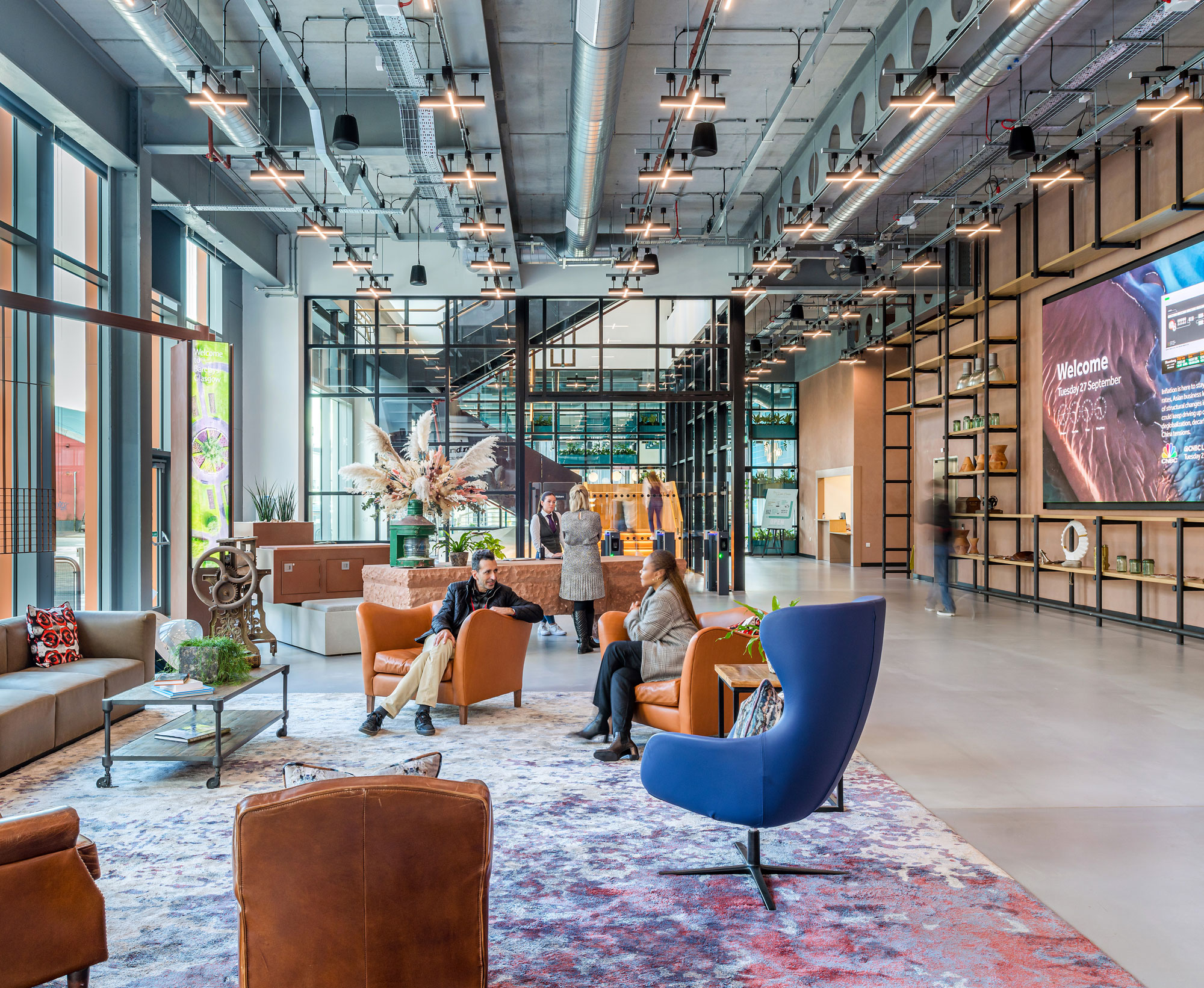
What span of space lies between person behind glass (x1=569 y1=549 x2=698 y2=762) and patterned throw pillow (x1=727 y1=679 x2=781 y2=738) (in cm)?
124

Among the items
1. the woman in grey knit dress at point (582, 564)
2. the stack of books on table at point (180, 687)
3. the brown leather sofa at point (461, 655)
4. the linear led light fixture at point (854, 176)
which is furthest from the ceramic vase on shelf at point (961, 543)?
the stack of books on table at point (180, 687)

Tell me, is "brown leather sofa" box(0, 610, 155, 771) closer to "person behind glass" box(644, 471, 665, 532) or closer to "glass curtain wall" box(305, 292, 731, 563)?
"person behind glass" box(644, 471, 665, 532)

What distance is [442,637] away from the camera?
5.41 metres

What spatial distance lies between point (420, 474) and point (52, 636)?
294 centimetres

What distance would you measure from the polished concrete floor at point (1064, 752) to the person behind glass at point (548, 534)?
1.35 ft

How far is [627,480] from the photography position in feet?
42.4

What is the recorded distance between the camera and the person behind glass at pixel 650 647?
A: 471 centimetres

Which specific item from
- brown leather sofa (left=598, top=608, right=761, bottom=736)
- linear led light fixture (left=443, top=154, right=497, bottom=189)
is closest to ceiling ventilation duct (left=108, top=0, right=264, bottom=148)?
linear led light fixture (left=443, top=154, right=497, bottom=189)

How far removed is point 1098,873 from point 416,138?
8495 millimetres

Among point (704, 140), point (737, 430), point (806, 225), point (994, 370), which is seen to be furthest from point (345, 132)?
point (994, 370)

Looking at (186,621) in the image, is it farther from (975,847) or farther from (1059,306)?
(1059,306)

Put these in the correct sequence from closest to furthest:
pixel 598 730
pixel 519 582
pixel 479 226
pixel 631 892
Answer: pixel 631 892 < pixel 598 730 < pixel 519 582 < pixel 479 226

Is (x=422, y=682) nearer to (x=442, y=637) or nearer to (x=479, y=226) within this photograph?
(x=442, y=637)

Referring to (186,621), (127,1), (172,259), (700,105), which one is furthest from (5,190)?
(700,105)
